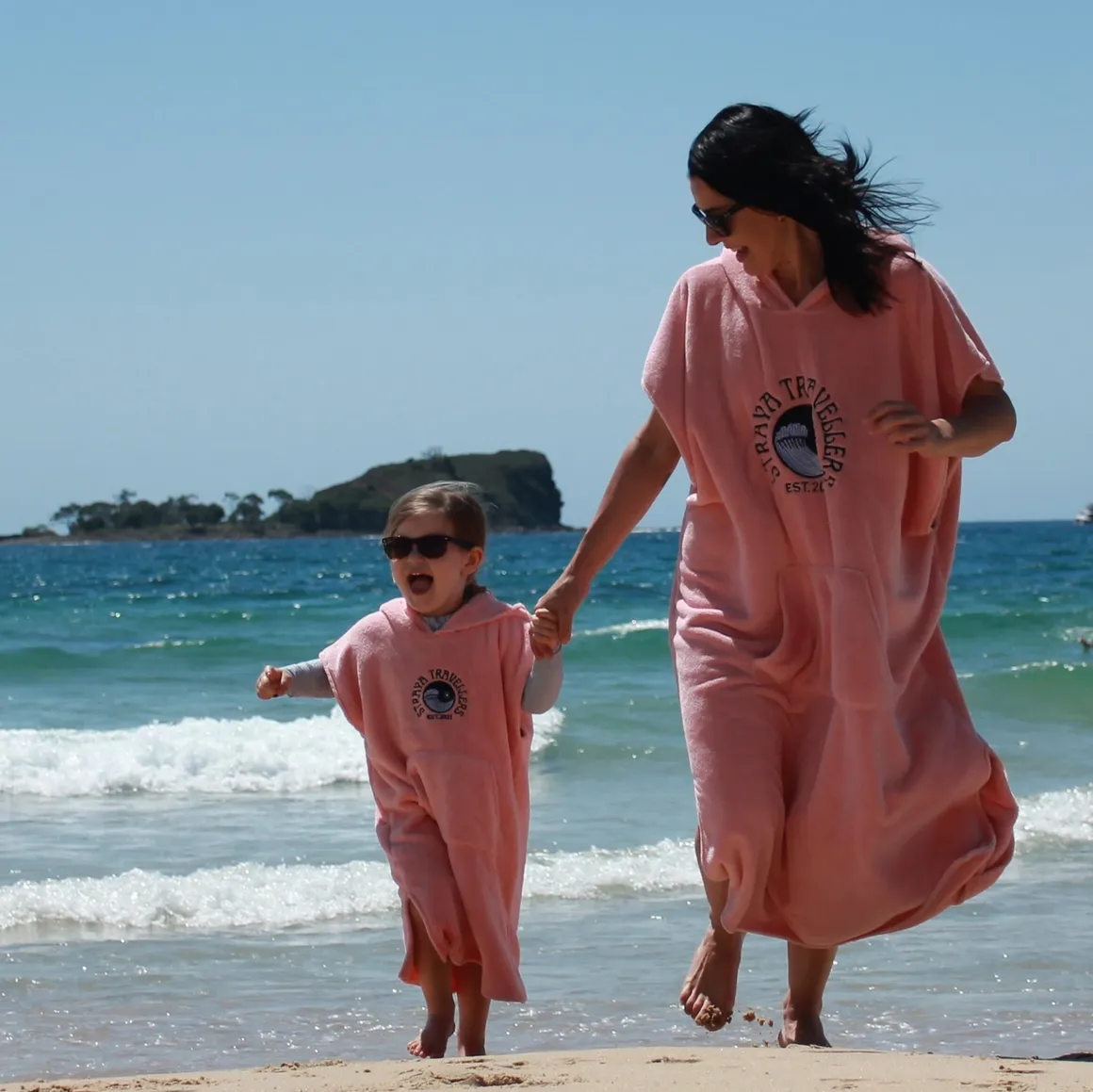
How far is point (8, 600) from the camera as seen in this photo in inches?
1272

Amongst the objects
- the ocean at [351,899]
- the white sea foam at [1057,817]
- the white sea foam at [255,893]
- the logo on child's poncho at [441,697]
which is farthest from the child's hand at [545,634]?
the white sea foam at [1057,817]

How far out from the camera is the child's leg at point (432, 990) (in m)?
4.10

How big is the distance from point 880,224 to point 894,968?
9.66 feet

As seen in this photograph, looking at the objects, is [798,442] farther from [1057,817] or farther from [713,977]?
[1057,817]

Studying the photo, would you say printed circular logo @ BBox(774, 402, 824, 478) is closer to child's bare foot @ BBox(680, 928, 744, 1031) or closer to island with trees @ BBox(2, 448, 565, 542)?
child's bare foot @ BBox(680, 928, 744, 1031)

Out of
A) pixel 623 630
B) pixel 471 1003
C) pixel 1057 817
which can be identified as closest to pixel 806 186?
pixel 471 1003

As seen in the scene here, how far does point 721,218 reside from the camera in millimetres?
3426

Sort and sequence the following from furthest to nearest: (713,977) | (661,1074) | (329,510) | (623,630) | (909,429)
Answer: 1. (329,510)
2. (623,630)
3. (713,977)
4. (909,429)
5. (661,1074)

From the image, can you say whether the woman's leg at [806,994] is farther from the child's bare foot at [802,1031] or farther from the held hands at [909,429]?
the held hands at [909,429]

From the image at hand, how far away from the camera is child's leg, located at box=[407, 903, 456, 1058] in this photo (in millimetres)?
4102

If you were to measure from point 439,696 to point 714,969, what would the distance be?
956mm

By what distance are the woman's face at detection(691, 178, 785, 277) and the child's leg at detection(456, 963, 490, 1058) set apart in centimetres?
182

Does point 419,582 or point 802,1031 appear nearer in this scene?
point 802,1031

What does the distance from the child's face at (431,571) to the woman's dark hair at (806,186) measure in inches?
44.8
